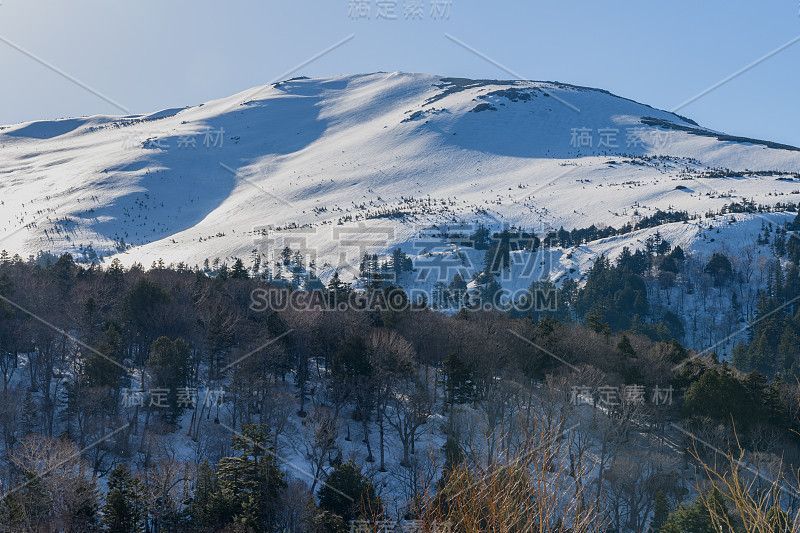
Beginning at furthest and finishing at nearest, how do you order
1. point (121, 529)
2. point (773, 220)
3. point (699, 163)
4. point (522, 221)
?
1. point (699, 163)
2. point (522, 221)
3. point (773, 220)
4. point (121, 529)

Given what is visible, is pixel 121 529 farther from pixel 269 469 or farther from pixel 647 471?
pixel 647 471

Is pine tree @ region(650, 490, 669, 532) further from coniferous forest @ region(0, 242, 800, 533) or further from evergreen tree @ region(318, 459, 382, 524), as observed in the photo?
evergreen tree @ region(318, 459, 382, 524)

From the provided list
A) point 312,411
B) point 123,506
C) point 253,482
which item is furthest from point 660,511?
point 123,506

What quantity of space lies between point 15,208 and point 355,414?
186 meters

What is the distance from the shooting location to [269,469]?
2855 centimetres

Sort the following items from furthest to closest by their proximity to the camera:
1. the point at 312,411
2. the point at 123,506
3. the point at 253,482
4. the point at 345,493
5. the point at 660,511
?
1. the point at 312,411
2. the point at 660,511
3. the point at 345,493
4. the point at 253,482
5. the point at 123,506

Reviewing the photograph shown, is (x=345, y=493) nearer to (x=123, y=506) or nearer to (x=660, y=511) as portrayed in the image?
(x=123, y=506)

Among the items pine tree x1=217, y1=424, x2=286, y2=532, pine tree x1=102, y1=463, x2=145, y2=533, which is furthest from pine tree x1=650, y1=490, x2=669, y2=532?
pine tree x1=102, y1=463, x2=145, y2=533

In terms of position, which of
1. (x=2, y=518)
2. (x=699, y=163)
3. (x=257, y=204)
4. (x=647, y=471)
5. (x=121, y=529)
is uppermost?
(x=699, y=163)

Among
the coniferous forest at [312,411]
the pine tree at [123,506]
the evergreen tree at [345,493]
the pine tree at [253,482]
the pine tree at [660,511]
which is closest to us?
the pine tree at [123,506]

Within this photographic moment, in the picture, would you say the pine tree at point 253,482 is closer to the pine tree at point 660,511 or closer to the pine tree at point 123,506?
the pine tree at point 123,506

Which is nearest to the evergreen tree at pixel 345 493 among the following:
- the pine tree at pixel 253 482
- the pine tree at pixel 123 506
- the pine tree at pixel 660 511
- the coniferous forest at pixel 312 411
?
the coniferous forest at pixel 312 411

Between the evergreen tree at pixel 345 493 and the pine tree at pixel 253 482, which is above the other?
the pine tree at pixel 253 482

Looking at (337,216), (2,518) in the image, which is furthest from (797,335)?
(337,216)
